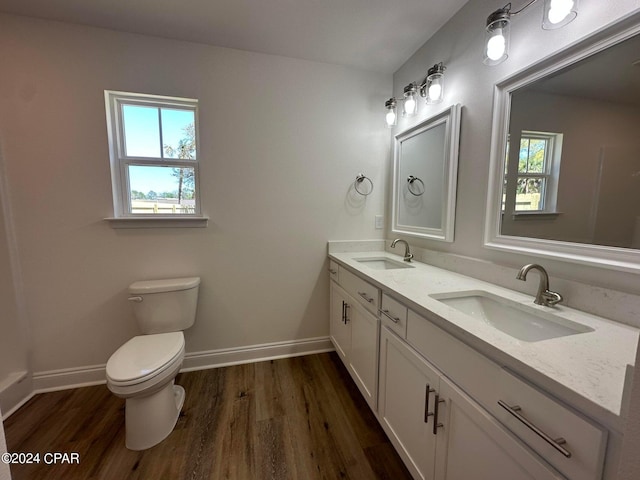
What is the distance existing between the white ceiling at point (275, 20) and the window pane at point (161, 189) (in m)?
0.89

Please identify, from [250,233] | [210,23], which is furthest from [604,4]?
[250,233]

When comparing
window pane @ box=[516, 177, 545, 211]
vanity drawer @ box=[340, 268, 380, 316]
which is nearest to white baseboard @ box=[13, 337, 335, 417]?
vanity drawer @ box=[340, 268, 380, 316]

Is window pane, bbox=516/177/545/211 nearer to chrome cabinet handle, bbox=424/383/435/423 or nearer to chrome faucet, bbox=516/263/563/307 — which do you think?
chrome faucet, bbox=516/263/563/307

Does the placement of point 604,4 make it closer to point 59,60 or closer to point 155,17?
point 155,17

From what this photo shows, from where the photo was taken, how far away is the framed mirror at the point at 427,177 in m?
1.58

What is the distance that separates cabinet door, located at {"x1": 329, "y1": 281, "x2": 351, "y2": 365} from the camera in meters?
1.84

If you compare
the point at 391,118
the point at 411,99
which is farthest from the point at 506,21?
the point at 391,118

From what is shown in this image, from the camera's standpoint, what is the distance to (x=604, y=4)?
889mm

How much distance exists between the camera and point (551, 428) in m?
0.58

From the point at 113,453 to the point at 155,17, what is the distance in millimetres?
2481

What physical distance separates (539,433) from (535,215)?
0.94 m

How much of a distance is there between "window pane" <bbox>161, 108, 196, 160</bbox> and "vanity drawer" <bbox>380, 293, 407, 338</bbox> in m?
1.73

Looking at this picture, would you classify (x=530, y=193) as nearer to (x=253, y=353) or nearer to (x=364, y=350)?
(x=364, y=350)

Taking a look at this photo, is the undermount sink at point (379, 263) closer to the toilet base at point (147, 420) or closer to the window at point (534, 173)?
the window at point (534, 173)
